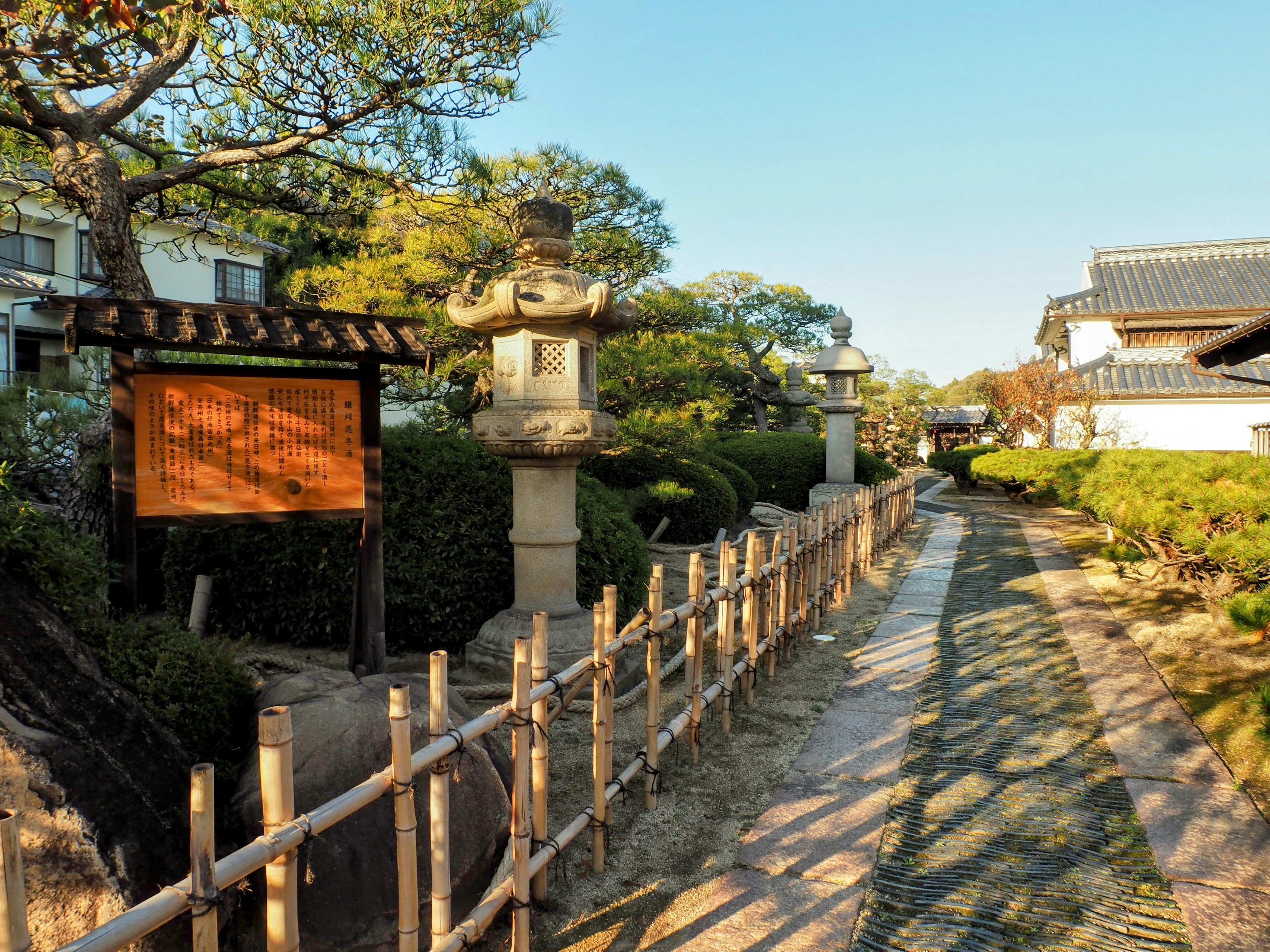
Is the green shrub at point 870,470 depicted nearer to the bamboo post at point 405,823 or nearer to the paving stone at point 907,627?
the paving stone at point 907,627

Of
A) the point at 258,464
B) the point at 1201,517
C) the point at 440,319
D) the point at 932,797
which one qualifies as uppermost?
the point at 440,319

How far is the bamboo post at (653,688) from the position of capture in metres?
4.05

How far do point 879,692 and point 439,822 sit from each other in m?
4.07

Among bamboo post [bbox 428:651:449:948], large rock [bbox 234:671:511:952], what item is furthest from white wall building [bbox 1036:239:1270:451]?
bamboo post [bbox 428:651:449:948]

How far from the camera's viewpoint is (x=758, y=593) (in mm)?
5738

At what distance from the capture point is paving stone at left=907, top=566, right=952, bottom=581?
408 inches

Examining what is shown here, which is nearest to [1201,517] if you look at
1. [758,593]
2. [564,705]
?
[758,593]

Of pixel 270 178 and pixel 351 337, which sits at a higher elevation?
pixel 270 178

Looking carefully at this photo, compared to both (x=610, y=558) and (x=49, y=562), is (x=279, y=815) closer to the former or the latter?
(x=49, y=562)

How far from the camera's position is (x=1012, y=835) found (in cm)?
371

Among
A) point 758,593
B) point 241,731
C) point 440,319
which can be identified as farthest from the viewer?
point 440,319

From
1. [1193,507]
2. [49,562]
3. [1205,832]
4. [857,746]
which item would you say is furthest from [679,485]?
[49,562]

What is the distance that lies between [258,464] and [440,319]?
15.0ft

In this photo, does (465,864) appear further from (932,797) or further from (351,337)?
(351,337)
